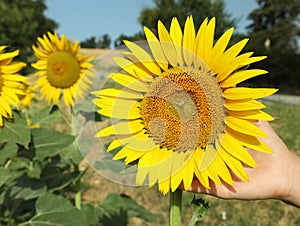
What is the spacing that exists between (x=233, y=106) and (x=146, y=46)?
227 millimetres

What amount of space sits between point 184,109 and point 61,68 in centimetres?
158

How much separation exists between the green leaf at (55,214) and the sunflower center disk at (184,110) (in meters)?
0.94

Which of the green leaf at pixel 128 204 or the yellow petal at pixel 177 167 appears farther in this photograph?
the green leaf at pixel 128 204

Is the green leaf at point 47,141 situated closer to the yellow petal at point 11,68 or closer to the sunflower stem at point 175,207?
the yellow petal at point 11,68

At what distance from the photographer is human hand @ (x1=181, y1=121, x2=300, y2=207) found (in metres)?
0.97

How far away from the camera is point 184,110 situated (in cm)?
84

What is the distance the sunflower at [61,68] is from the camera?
2.29m

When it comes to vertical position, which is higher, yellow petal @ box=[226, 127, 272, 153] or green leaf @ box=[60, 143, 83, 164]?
green leaf @ box=[60, 143, 83, 164]

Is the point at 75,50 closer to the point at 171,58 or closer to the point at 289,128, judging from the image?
the point at 171,58

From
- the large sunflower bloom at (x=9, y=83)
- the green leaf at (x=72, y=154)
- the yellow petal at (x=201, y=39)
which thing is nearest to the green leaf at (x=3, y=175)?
the large sunflower bloom at (x=9, y=83)

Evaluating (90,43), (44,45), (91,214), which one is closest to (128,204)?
(91,214)

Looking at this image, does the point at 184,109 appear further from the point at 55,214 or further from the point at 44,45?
the point at 44,45

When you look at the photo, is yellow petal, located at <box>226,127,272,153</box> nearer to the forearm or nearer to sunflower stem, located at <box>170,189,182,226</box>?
sunflower stem, located at <box>170,189,182,226</box>

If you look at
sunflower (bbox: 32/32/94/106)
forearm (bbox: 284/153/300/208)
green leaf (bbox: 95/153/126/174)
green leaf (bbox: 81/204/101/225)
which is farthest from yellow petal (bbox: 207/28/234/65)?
sunflower (bbox: 32/32/94/106)
